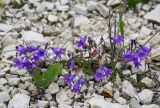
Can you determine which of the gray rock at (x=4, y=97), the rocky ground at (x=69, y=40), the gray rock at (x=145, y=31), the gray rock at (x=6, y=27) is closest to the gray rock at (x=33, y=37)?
the rocky ground at (x=69, y=40)

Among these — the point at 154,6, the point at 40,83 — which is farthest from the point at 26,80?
the point at 154,6

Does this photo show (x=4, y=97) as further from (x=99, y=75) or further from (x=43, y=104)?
(x=99, y=75)

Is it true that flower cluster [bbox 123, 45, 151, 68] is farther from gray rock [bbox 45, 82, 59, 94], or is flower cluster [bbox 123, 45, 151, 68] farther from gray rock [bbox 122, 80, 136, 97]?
gray rock [bbox 45, 82, 59, 94]

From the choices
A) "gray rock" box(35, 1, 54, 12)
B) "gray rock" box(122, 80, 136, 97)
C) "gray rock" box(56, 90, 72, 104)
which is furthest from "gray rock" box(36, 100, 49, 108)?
"gray rock" box(35, 1, 54, 12)

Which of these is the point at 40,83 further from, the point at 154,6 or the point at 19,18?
the point at 154,6

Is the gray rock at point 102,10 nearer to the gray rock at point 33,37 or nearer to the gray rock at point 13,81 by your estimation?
the gray rock at point 33,37

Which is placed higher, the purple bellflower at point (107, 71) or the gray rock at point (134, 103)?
the purple bellflower at point (107, 71)
